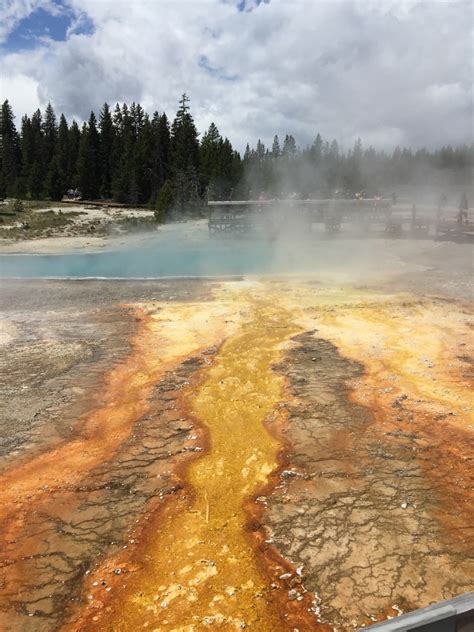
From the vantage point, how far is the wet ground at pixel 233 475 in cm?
294

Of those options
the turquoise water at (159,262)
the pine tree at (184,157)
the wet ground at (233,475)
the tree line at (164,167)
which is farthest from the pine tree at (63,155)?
the wet ground at (233,475)

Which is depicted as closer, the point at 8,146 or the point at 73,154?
the point at 73,154

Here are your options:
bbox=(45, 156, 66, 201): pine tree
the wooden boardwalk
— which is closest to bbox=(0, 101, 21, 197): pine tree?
bbox=(45, 156, 66, 201): pine tree

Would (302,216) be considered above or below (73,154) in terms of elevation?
below

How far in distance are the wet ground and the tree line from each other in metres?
26.0

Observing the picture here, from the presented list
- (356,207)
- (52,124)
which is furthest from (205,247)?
(52,124)

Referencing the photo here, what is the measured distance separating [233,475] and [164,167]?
4149cm

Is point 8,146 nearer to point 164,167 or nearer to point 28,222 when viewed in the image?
point 164,167

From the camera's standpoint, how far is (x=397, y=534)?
3398mm

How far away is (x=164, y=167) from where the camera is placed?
139 feet

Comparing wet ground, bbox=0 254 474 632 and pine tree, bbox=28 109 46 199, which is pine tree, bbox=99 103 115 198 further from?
wet ground, bbox=0 254 474 632

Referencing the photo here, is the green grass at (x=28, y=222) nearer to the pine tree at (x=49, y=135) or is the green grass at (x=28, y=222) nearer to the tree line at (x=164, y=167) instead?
the tree line at (x=164, y=167)

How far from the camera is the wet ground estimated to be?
2.94 m

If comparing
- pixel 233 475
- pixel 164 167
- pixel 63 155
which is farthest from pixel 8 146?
pixel 233 475
